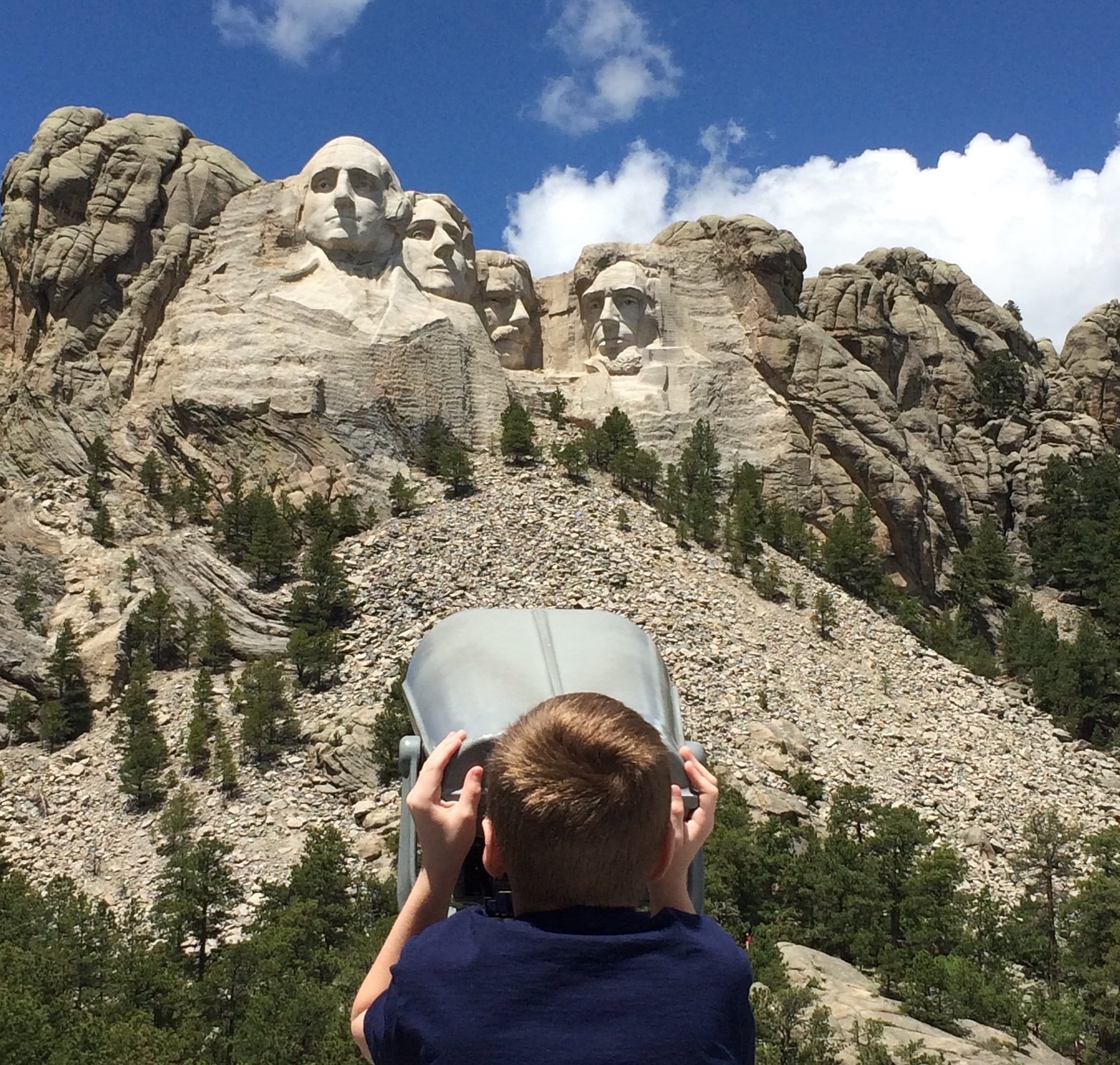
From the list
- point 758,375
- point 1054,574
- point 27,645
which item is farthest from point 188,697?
point 1054,574

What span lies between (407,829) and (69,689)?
21.0m

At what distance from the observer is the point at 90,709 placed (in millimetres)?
22312

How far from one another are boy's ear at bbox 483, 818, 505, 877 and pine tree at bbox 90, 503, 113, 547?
83.4ft

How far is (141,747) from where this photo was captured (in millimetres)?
19406

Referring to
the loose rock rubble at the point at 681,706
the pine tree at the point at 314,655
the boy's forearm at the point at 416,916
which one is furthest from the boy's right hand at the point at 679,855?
the pine tree at the point at 314,655

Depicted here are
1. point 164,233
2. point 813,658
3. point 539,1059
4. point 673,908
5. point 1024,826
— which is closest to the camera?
point 539,1059

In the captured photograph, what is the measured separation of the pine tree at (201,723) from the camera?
19.8 m

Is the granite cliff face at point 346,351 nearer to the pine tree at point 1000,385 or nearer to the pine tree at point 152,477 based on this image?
the pine tree at point 152,477

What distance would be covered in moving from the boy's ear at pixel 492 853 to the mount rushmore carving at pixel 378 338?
25.1 meters

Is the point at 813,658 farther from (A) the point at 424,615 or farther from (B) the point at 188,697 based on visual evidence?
(B) the point at 188,697

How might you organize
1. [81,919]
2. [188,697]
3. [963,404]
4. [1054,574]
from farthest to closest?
[963,404] → [1054,574] → [188,697] → [81,919]

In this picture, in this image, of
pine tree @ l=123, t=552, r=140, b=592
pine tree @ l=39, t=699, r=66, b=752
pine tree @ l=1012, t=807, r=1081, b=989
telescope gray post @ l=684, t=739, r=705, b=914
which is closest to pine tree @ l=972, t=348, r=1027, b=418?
pine tree @ l=1012, t=807, r=1081, b=989

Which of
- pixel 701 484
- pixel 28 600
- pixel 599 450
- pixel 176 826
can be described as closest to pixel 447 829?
pixel 176 826

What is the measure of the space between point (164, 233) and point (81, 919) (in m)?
21.0
